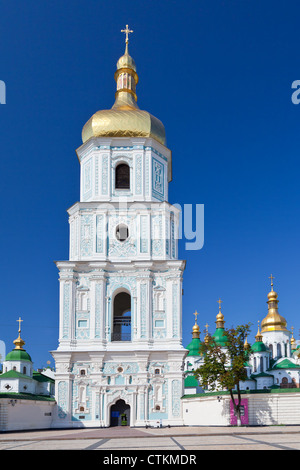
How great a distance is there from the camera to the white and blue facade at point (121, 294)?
31.9 meters

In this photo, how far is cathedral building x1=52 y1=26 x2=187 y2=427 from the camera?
1257 inches

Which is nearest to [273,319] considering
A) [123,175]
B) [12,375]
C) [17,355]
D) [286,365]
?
[286,365]

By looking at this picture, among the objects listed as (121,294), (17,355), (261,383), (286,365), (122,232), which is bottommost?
(261,383)

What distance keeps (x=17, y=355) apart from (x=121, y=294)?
43.4 ft

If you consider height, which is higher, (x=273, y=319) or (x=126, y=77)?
(x=126, y=77)

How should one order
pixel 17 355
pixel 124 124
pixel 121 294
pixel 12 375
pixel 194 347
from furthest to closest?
1. pixel 194 347
2. pixel 17 355
3. pixel 12 375
4. pixel 121 294
5. pixel 124 124

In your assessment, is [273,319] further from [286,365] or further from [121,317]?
[121,317]

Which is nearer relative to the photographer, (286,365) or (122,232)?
(122,232)

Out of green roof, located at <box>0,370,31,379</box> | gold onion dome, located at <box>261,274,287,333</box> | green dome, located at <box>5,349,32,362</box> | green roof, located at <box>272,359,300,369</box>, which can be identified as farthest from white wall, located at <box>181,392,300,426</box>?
gold onion dome, located at <box>261,274,287,333</box>

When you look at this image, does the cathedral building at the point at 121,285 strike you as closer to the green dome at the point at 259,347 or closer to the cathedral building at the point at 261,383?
the cathedral building at the point at 261,383

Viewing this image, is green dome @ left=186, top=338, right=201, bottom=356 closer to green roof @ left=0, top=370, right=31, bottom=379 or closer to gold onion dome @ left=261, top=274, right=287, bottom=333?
gold onion dome @ left=261, top=274, right=287, bottom=333

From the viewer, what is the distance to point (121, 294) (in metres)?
37.6

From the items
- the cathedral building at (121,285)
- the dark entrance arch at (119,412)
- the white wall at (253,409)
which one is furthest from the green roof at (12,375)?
the white wall at (253,409)
